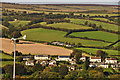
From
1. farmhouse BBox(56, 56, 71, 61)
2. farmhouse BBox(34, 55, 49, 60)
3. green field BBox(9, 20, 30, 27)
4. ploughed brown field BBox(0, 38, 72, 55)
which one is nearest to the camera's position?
farmhouse BBox(56, 56, 71, 61)

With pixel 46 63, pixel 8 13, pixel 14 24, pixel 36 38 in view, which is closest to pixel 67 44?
pixel 36 38

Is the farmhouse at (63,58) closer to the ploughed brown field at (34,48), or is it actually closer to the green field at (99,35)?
the ploughed brown field at (34,48)

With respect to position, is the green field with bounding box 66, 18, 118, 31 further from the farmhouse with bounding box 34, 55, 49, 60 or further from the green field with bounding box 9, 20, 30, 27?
the farmhouse with bounding box 34, 55, 49, 60

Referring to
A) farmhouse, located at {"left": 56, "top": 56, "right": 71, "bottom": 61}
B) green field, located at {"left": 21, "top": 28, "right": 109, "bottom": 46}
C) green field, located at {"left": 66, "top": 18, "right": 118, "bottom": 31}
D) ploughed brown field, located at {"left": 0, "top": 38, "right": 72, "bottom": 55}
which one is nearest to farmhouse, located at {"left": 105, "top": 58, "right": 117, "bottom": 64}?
farmhouse, located at {"left": 56, "top": 56, "right": 71, "bottom": 61}

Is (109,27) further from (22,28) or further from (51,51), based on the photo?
(51,51)

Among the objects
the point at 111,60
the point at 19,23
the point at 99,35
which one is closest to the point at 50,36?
the point at 99,35

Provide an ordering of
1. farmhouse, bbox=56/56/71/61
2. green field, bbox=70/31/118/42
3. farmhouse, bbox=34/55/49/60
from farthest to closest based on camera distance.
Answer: green field, bbox=70/31/118/42 → farmhouse, bbox=34/55/49/60 → farmhouse, bbox=56/56/71/61

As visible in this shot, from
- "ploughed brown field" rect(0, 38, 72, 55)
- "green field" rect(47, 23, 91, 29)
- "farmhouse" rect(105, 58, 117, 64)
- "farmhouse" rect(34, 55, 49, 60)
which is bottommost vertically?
"farmhouse" rect(105, 58, 117, 64)

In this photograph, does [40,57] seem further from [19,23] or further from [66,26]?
[19,23]
